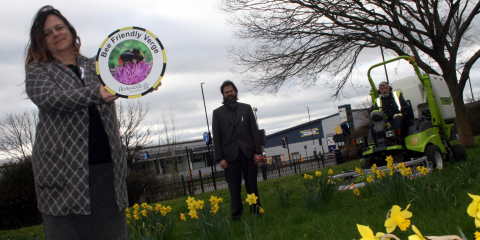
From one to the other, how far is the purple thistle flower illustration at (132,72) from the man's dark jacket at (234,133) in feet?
9.73

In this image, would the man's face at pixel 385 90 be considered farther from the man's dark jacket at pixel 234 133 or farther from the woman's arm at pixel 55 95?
the woman's arm at pixel 55 95

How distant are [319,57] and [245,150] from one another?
8257 millimetres

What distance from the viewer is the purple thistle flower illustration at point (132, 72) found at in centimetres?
197

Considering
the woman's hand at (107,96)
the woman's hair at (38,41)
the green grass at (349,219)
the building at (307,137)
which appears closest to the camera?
the woman's hand at (107,96)

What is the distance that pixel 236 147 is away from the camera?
16.0 ft

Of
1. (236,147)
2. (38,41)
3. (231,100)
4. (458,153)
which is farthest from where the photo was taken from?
(458,153)

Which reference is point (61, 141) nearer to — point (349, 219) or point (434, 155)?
point (349, 219)

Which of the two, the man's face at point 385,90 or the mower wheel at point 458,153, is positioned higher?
the man's face at point 385,90

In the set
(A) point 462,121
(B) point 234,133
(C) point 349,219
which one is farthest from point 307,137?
(C) point 349,219

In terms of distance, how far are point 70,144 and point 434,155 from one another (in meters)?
6.56

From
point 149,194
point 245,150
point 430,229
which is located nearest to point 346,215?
point 430,229

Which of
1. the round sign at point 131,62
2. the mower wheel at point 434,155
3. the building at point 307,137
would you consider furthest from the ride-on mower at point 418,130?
the building at point 307,137

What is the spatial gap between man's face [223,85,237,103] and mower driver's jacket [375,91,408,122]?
11.8 feet

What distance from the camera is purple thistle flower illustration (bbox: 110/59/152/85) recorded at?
197cm
